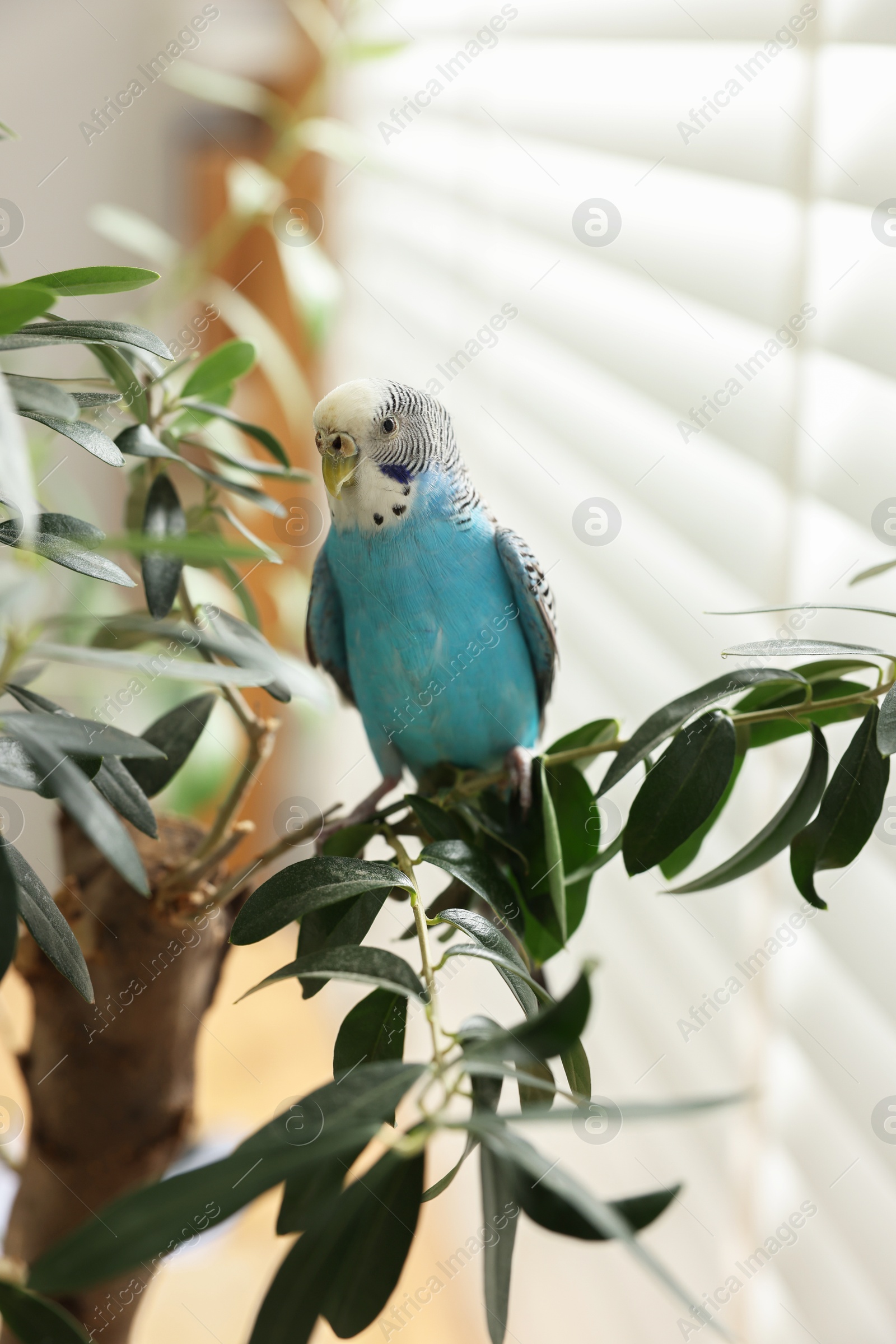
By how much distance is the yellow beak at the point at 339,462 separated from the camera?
24.3 inches

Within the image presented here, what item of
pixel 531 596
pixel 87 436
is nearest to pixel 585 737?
pixel 531 596

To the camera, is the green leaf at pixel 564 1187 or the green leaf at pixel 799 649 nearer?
the green leaf at pixel 564 1187

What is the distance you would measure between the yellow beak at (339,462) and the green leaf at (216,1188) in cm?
40

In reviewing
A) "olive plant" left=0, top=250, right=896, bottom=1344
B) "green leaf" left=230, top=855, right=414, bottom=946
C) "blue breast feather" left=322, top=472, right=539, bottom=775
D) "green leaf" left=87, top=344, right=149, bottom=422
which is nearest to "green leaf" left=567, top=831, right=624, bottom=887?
"olive plant" left=0, top=250, right=896, bottom=1344

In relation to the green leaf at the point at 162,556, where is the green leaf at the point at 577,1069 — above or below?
below

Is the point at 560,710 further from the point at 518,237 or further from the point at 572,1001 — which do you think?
the point at 572,1001

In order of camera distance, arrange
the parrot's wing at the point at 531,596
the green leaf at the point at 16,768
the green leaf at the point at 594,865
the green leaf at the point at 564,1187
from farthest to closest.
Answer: the parrot's wing at the point at 531,596
the green leaf at the point at 594,865
the green leaf at the point at 16,768
the green leaf at the point at 564,1187

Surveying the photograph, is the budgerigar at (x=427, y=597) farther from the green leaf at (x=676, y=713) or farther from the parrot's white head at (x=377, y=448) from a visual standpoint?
the green leaf at (x=676, y=713)

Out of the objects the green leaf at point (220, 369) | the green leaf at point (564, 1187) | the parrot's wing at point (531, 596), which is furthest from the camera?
the parrot's wing at point (531, 596)

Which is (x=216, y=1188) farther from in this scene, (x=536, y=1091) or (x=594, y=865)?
(x=594, y=865)

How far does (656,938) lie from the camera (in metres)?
0.89

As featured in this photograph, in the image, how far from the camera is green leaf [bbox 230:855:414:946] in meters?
0.40

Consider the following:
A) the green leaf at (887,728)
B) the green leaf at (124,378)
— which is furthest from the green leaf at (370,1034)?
the green leaf at (124,378)

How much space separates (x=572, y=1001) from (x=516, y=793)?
0.38m
